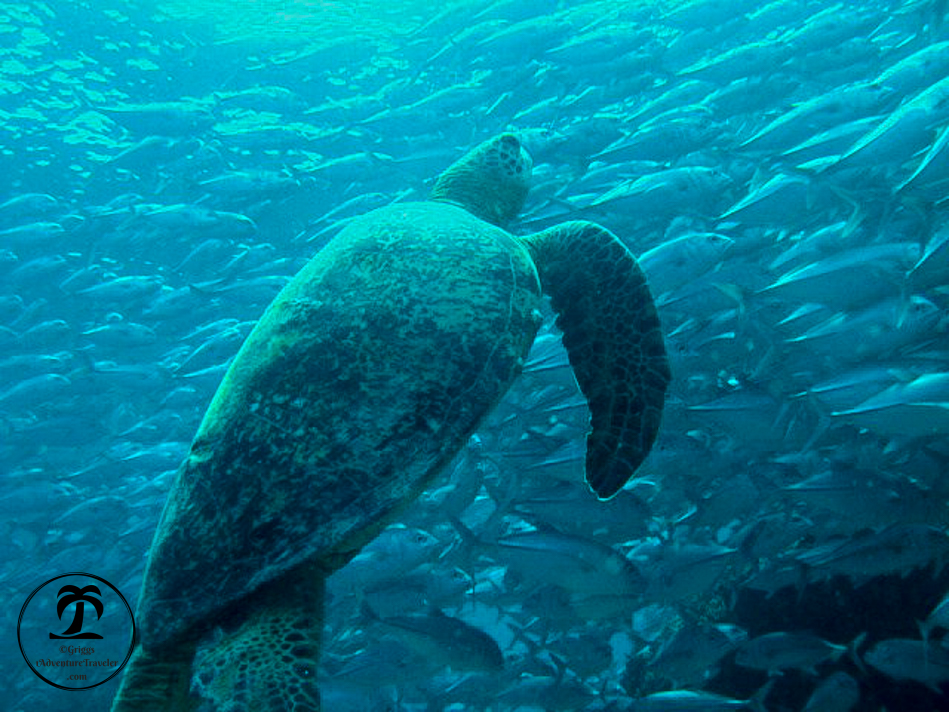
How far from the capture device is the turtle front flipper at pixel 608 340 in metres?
2.92

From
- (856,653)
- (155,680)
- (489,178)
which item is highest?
(489,178)

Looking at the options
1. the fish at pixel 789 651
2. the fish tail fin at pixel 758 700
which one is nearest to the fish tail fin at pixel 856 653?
the fish at pixel 789 651

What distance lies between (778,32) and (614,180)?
7.11 m

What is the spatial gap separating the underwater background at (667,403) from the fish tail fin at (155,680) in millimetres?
2902

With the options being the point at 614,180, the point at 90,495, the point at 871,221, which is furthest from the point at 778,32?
the point at 90,495

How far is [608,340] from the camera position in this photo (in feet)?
10.5

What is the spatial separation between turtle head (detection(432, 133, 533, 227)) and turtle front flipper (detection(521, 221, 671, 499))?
54cm

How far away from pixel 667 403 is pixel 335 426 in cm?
394

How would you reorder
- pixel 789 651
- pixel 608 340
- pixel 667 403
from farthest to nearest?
pixel 667 403, pixel 789 651, pixel 608 340

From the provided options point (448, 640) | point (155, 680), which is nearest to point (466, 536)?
point (448, 640)

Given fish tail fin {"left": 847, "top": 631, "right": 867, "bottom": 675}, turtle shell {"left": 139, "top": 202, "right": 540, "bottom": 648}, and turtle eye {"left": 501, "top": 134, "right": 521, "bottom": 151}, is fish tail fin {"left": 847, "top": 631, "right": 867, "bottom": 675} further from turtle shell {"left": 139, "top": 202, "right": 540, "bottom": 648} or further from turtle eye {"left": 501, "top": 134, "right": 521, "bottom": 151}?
turtle eye {"left": 501, "top": 134, "right": 521, "bottom": 151}

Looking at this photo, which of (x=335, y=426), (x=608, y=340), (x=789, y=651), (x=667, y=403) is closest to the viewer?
(x=335, y=426)

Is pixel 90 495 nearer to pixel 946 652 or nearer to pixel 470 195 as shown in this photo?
pixel 470 195

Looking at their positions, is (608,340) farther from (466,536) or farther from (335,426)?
(466,536)
